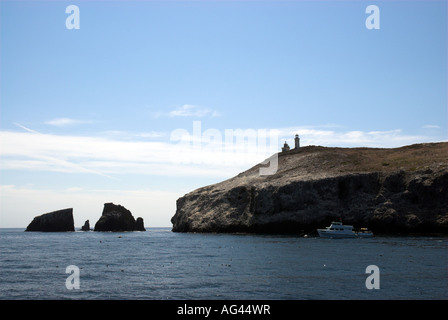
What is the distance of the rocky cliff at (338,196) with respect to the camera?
111875 mm

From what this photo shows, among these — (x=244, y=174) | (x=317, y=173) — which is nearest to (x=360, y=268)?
(x=317, y=173)

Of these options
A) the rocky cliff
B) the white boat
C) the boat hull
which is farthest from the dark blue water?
the rocky cliff

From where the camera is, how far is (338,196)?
12181cm

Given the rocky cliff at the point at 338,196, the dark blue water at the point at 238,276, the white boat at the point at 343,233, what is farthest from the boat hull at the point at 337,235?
the dark blue water at the point at 238,276

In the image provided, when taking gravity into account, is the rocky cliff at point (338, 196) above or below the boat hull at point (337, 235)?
above

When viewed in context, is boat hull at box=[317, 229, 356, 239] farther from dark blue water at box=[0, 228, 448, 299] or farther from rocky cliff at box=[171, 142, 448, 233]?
dark blue water at box=[0, 228, 448, 299]

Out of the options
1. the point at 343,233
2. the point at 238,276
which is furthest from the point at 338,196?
the point at 238,276

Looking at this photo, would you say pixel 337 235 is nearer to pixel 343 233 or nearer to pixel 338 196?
pixel 343 233

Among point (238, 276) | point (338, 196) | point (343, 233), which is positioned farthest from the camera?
point (338, 196)

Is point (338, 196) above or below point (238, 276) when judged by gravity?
above

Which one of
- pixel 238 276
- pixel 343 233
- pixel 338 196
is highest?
pixel 338 196

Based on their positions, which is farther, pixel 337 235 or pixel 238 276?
pixel 337 235

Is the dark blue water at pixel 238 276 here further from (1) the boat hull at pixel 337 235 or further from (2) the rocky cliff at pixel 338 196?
(2) the rocky cliff at pixel 338 196

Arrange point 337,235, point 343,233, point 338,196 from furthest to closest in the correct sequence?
1. point 338,196
2. point 343,233
3. point 337,235
